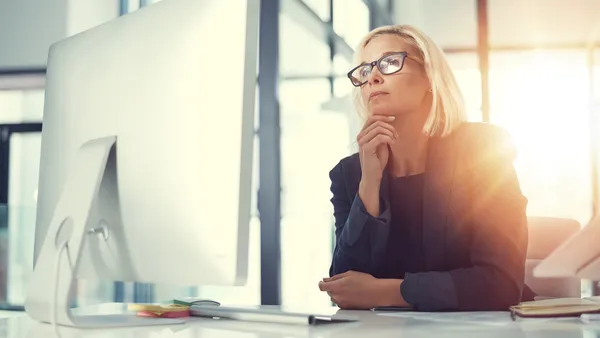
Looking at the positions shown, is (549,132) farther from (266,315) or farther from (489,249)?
(266,315)

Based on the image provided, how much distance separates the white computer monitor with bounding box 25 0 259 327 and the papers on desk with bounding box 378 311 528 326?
1.28 feet

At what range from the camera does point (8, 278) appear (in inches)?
197

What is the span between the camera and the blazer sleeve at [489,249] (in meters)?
1.29

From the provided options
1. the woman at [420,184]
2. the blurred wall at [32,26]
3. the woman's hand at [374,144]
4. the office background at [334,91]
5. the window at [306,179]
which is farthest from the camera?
the blurred wall at [32,26]

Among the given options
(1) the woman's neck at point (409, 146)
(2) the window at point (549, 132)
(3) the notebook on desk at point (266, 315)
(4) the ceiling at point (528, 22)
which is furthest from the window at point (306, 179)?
(3) the notebook on desk at point (266, 315)

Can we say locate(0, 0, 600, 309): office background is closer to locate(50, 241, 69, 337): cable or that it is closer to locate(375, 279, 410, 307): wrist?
locate(375, 279, 410, 307): wrist

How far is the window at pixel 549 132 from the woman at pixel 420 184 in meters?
2.83

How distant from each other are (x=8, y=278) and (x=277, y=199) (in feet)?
7.84

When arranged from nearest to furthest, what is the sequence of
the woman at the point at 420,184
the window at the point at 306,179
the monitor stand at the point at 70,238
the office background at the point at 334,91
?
the monitor stand at the point at 70,238 < the woman at the point at 420,184 < the window at the point at 306,179 < the office background at the point at 334,91

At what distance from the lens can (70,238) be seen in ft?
3.15

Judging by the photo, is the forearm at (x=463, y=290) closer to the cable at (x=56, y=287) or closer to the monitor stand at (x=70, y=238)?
the monitor stand at (x=70, y=238)

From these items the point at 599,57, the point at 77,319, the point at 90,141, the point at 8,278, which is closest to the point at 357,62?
the point at 90,141

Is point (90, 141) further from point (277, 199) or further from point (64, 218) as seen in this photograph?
point (277, 199)

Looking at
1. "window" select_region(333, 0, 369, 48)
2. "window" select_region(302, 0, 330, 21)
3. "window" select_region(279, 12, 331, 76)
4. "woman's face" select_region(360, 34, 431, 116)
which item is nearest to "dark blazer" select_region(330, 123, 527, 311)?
"woman's face" select_region(360, 34, 431, 116)
